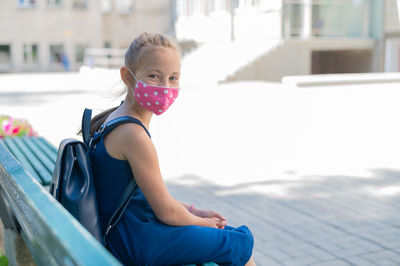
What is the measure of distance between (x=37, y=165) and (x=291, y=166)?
12.6ft

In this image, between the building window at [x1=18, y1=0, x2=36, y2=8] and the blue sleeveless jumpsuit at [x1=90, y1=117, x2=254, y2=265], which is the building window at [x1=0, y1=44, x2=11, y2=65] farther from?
the blue sleeveless jumpsuit at [x1=90, y1=117, x2=254, y2=265]

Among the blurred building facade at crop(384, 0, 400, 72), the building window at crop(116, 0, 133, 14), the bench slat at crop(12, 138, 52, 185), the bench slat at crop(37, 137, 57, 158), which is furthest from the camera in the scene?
the building window at crop(116, 0, 133, 14)

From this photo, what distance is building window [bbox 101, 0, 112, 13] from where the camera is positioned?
42.9 m

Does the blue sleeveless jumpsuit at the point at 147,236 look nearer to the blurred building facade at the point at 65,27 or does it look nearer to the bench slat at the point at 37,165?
the bench slat at the point at 37,165

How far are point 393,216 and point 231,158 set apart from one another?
3180 millimetres

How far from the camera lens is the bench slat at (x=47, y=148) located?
476 centimetres

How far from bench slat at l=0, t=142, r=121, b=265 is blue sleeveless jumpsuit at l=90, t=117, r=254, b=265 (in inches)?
12.1

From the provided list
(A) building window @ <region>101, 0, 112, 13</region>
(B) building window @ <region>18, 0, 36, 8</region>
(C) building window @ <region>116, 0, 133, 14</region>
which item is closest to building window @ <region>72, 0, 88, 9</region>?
(A) building window @ <region>101, 0, 112, 13</region>

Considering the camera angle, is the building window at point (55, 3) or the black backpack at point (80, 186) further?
the building window at point (55, 3)

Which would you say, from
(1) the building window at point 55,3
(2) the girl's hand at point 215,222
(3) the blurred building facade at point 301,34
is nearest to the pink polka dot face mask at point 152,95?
(2) the girl's hand at point 215,222

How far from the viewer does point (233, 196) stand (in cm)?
581

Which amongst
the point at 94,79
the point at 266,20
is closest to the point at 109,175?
the point at 94,79

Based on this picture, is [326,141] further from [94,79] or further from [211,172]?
[94,79]

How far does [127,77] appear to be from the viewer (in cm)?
252
